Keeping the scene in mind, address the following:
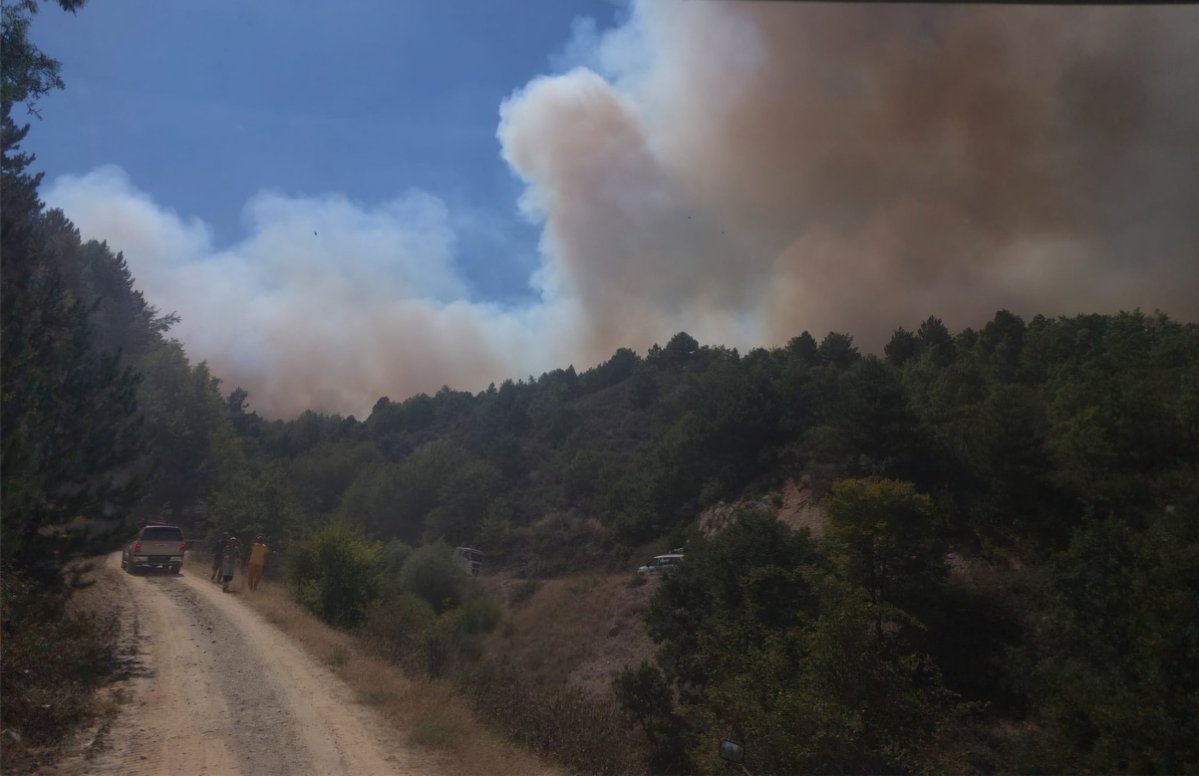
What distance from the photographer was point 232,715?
471 inches

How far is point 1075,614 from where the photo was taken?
23.3m

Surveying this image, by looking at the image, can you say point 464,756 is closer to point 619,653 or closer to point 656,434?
point 619,653

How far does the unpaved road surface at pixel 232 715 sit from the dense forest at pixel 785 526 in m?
1.07

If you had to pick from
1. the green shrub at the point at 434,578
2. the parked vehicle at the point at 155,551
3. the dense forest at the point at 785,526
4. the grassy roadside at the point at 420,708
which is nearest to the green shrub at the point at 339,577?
the dense forest at the point at 785,526

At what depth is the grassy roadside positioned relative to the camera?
11.1 m

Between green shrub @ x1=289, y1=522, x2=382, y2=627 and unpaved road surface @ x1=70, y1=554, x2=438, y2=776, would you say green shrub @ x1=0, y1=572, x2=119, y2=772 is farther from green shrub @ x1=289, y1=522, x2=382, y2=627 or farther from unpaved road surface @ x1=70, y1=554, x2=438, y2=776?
green shrub @ x1=289, y1=522, x2=382, y2=627

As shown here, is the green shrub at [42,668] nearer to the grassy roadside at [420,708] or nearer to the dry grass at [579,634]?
the grassy roadside at [420,708]

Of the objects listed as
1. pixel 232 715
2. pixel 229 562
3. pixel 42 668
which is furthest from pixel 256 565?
pixel 232 715

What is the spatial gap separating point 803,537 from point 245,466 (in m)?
44.0

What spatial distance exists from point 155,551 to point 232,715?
22547 millimetres

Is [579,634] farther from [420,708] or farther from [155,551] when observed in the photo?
[420,708]

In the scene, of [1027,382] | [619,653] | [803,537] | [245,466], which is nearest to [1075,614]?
[803,537]

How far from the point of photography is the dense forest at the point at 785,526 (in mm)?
13531

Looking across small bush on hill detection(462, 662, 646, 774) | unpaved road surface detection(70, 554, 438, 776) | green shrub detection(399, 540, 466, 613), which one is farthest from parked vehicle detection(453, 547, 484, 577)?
small bush on hill detection(462, 662, 646, 774)
